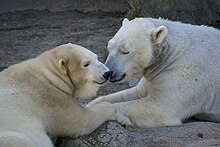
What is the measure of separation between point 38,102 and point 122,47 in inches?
38.2

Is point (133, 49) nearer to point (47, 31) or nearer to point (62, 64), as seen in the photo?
point (62, 64)

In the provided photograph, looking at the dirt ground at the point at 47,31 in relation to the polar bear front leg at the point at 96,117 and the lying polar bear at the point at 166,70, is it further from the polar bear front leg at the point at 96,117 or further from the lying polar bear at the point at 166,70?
the polar bear front leg at the point at 96,117

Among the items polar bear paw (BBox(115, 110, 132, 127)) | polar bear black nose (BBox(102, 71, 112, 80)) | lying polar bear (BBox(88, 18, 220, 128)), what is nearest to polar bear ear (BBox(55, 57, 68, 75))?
polar bear black nose (BBox(102, 71, 112, 80))

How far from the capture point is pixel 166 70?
551 centimetres

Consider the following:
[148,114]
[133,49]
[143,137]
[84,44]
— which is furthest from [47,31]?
[143,137]

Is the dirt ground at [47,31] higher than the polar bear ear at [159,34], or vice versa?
the polar bear ear at [159,34]

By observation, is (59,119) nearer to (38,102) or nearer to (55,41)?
(38,102)

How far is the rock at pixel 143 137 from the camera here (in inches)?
190

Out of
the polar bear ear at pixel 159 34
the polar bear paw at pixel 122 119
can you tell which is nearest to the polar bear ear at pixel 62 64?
the polar bear paw at pixel 122 119

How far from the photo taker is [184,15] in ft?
28.0

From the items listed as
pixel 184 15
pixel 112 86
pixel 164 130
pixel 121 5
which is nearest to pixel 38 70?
pixel 164 130

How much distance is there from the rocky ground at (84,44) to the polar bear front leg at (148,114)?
213 millimetres

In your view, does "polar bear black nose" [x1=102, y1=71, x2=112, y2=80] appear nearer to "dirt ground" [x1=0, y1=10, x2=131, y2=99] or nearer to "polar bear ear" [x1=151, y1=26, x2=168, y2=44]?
"polar bear ear" [x1=151, y1=26, x2=168, y2=44]

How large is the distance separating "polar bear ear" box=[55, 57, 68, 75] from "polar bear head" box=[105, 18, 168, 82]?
47 centimetres
